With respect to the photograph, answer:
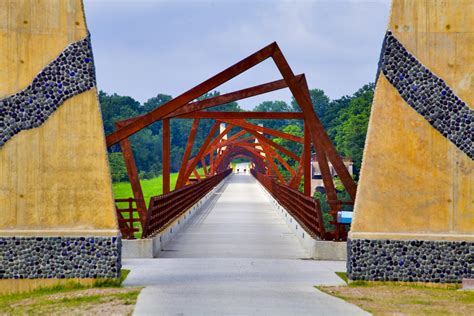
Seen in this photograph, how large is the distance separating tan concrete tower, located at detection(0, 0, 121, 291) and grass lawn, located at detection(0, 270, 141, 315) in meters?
0.32

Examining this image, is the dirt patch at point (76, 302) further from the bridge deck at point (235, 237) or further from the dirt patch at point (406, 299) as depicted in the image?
the bridge deck at point (235, 237)

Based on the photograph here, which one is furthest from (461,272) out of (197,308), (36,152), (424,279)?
(36,152)

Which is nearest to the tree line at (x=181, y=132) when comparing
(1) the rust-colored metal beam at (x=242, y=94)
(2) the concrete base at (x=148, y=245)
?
(1) the rust-colored metal beam at (x=242, y=94)

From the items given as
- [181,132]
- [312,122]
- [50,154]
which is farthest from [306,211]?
[181,132]

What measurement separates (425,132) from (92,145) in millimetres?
5243

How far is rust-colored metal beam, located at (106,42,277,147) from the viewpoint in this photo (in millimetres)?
18656

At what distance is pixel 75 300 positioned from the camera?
10.4 m

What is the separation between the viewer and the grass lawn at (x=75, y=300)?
376 inches

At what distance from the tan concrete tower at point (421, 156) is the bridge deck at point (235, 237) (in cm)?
596

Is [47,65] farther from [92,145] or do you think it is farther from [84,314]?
[84,314]

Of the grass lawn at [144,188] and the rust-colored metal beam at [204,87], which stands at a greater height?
the rust-colored metal beam at [204,87]

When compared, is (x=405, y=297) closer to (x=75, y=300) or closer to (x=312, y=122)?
(x=75, y=300)

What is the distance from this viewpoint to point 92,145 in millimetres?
12000

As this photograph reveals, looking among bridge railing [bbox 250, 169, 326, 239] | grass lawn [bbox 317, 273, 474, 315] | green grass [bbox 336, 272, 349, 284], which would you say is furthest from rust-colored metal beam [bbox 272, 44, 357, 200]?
grass lawn [bbox 317, 273, 474, 315]
